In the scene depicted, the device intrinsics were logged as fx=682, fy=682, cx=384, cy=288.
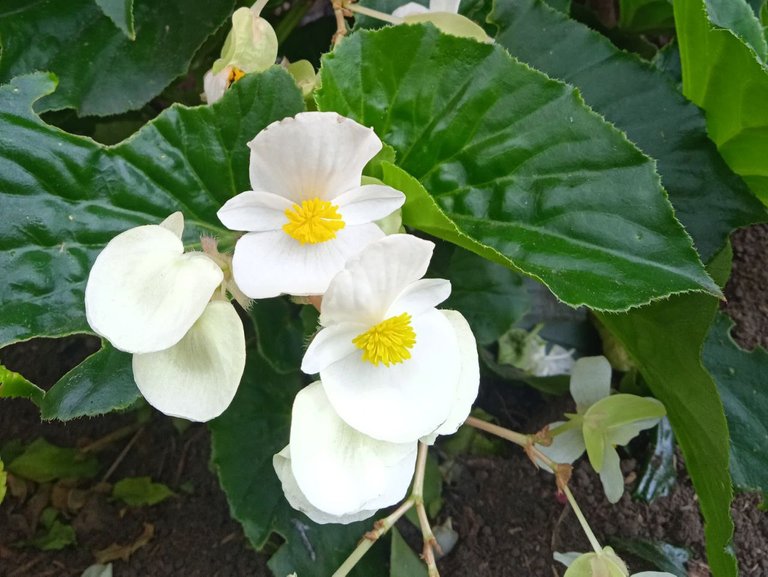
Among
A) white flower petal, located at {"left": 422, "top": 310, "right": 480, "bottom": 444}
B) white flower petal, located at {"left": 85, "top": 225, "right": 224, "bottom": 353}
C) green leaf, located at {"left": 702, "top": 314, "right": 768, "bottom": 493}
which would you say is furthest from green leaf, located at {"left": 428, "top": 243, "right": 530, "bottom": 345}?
white flower petal, located at {"left": 85, "top": 225, "right": 224, "bottom": 353}

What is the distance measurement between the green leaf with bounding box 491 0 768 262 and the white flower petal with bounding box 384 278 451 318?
346mm

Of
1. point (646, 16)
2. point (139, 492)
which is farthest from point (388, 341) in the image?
point (646, 16)

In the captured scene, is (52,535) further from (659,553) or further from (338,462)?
(659,553)

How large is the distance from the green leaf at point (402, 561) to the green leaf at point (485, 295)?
25 centimetres

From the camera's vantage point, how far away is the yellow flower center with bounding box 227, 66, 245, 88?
1.91 ft

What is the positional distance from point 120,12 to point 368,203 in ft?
0.95

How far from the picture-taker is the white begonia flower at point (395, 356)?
444 mm

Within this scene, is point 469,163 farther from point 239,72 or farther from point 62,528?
point 62,528

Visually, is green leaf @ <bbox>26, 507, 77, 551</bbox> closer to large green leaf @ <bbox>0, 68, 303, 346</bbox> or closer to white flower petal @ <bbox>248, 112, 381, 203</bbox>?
large green leaf @ <bbox>0, 68, 303, 346</bbox>

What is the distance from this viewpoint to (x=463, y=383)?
19.7 inches

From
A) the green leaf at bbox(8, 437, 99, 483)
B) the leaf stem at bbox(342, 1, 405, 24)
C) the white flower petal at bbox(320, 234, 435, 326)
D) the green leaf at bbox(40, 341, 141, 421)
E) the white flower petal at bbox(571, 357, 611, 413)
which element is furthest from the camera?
the green leaf at bbox(8, 437, 99, 483)

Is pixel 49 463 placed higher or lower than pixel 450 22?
lower

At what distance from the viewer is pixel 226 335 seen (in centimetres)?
45

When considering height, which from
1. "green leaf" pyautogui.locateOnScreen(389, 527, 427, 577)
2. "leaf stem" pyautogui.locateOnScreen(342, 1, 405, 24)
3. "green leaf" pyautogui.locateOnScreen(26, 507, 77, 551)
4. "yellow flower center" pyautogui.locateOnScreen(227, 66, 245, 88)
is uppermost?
"leaf stem" pyautogui.locateOnScreen(342, 1, 405, 24)
